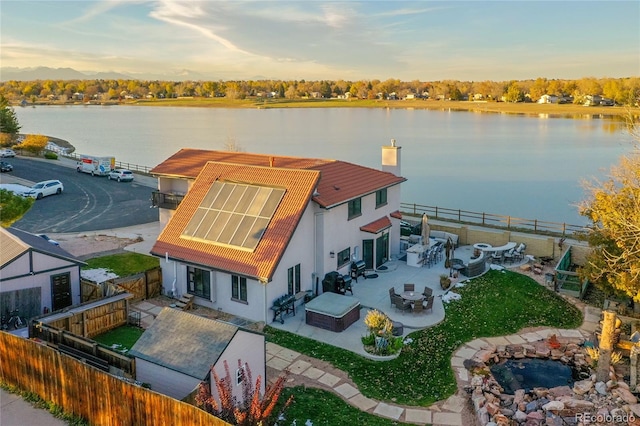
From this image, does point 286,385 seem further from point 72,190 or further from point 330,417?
point 72,190

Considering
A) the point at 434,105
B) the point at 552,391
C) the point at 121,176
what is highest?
the point at 434,105

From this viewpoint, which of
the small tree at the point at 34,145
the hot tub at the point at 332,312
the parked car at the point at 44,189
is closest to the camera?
the hot tub at the point at 332,312

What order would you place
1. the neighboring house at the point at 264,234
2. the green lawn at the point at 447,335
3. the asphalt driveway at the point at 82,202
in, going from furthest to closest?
the asphalt driveway at the point at 82,202
the neighboring house at the point at 264,234
the green lawn at the point at 447,335

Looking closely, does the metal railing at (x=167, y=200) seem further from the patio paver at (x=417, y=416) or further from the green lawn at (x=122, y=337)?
the patio paver at (x=417, y=416)

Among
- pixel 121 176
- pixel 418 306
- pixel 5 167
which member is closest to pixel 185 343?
pixel 418 306

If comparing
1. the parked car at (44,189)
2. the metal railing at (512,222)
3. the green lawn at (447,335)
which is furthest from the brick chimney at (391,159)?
the parked car at (44,189)

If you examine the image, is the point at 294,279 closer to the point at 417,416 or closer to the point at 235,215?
the point at 235,215

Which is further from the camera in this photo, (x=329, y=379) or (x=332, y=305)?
(x=332, y=305)

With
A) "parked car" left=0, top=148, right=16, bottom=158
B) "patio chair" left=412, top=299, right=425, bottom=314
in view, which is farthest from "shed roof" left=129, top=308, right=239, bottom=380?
"parked car" left=0, top=148, right=16, bottom=158
